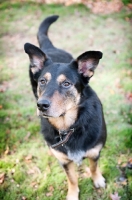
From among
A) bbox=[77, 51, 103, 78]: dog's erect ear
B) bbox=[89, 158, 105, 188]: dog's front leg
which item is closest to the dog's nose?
bbox=[77, 51, 103, 78]: dog's erect ear

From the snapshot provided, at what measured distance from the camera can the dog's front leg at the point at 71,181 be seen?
3.05 metres

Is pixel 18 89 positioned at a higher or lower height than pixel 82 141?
lower

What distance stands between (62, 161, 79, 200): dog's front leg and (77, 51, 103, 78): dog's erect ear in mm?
1247

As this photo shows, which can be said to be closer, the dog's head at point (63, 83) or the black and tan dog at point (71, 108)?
the dog's head at point (63, 83)

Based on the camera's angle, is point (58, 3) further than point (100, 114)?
Yes

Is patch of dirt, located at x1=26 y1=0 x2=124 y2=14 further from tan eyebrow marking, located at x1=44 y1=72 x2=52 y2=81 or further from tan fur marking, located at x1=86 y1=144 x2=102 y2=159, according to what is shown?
tan fur marking, located at x1=86 y1=144 x2=102 y2=159

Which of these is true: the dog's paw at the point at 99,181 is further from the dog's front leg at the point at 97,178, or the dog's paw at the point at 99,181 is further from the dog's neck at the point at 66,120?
the dog's neck at the point at 66,120

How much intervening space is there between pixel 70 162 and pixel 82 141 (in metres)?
0.40

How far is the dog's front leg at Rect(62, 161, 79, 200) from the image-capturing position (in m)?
3.05

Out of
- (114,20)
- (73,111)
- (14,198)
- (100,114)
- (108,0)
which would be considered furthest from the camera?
(108,0)

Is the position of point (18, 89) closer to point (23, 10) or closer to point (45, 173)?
point (45, 173)

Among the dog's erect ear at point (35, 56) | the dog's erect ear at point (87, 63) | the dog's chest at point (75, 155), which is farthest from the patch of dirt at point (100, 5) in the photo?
the dog's chest at point (75, 155)

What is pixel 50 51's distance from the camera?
412 cm

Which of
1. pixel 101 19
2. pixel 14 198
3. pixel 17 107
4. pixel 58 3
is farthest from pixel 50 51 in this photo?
pixel 58 3
